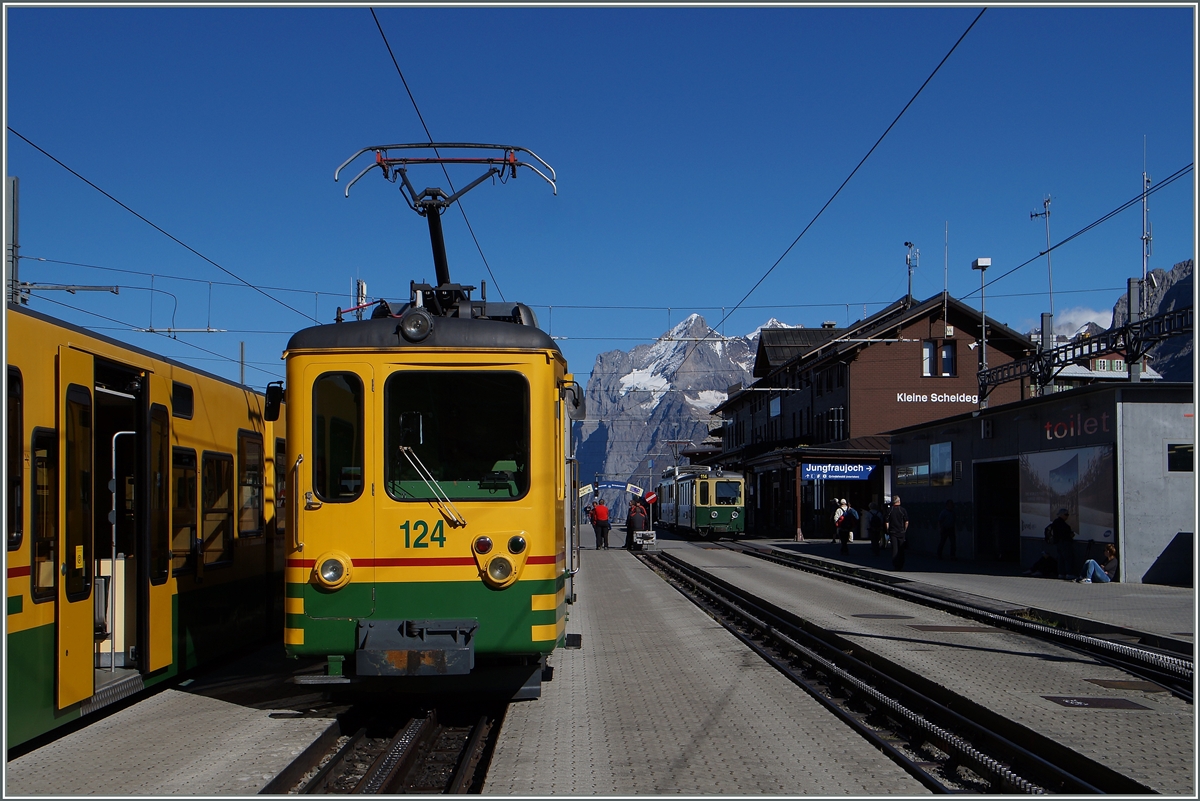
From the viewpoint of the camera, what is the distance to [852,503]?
51438 mm

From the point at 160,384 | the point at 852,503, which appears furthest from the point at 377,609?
the point at 852,503

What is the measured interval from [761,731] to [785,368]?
56795mm

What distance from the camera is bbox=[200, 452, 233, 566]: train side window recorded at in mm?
10281

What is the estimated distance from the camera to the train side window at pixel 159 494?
8.99 metres

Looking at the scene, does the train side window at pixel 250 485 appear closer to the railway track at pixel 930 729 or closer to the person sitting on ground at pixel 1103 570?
the railway track at pixel 930 729

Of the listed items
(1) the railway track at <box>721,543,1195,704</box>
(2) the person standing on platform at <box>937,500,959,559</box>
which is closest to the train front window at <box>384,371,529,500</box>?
(1) the railway track at <box>721,543,1195,704</box>

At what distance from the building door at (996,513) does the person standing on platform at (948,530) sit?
2.19 ft

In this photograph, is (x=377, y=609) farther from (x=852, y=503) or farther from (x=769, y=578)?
(x=852, y=503)

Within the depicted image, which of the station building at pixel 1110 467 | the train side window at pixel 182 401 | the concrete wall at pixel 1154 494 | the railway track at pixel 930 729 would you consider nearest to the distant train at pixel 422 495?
the train side window at pixel 182 401

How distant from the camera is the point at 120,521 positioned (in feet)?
31.4

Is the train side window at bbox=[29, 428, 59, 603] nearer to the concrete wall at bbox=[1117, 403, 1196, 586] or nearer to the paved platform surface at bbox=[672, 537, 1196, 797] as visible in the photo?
the paved platform surface at bbox=[672, 537, 1196, 797]

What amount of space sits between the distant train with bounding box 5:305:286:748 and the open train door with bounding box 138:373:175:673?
0.02 m

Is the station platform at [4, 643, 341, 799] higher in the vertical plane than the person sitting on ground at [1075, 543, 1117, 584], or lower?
higher

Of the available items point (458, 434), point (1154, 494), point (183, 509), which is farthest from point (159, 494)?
point (1154, 494)
